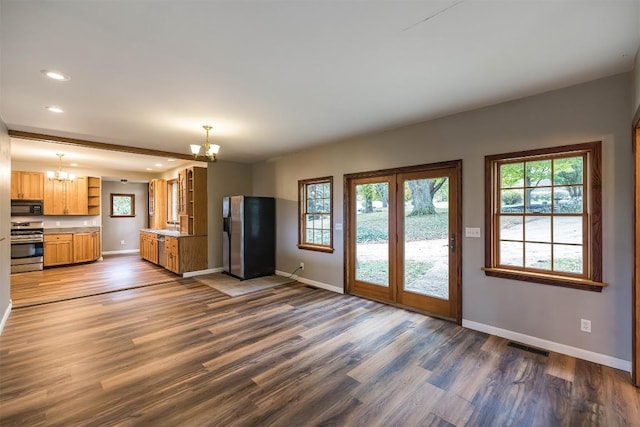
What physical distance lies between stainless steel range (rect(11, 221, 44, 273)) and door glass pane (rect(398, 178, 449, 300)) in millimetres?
8008

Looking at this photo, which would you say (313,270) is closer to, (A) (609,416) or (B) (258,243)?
(B) (258,243)

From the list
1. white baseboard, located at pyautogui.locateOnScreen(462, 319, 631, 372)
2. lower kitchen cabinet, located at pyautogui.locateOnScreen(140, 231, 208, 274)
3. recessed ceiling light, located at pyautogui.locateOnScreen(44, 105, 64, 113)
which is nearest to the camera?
white baseboard, located at pyautogui.locateOnScreen(462, 319, 631, 372)

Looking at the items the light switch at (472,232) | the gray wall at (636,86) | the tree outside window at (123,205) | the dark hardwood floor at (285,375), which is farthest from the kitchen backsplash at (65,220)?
the gray wall at (636,86)

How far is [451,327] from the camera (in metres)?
3.38

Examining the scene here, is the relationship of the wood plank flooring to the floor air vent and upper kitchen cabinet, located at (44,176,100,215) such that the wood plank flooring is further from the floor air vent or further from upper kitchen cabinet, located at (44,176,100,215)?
the floor air vent

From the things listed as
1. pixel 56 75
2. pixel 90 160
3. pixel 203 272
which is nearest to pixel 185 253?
pixel 203 272

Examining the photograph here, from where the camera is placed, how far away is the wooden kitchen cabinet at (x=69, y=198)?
6.96 meters

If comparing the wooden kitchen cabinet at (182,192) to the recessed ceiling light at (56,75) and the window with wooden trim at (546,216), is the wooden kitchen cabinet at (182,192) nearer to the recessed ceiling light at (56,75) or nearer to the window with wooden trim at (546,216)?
the recessed ceiling light at (56,75)

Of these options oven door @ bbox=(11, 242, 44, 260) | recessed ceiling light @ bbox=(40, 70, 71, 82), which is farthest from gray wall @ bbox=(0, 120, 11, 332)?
oven door @ bbox=(11, 242, 44, 260)

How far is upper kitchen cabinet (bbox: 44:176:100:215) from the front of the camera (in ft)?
22.9

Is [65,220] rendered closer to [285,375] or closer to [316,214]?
[316,214]

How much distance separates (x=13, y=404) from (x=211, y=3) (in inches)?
120

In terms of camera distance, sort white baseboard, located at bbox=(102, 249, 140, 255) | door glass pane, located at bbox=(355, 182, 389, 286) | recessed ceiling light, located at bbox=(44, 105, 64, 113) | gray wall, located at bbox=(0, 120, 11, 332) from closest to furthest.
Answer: recessed ceiling light, located at bbox=(44, 105, 64, 113) < gray wall, located at bbox=(0, 120, 11, 332) < door glass pane, located at bbox=(355, 182, 389, 286) < white baseboard, located at bbox=(102, 249, 140, 255)

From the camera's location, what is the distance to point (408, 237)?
158 inches
